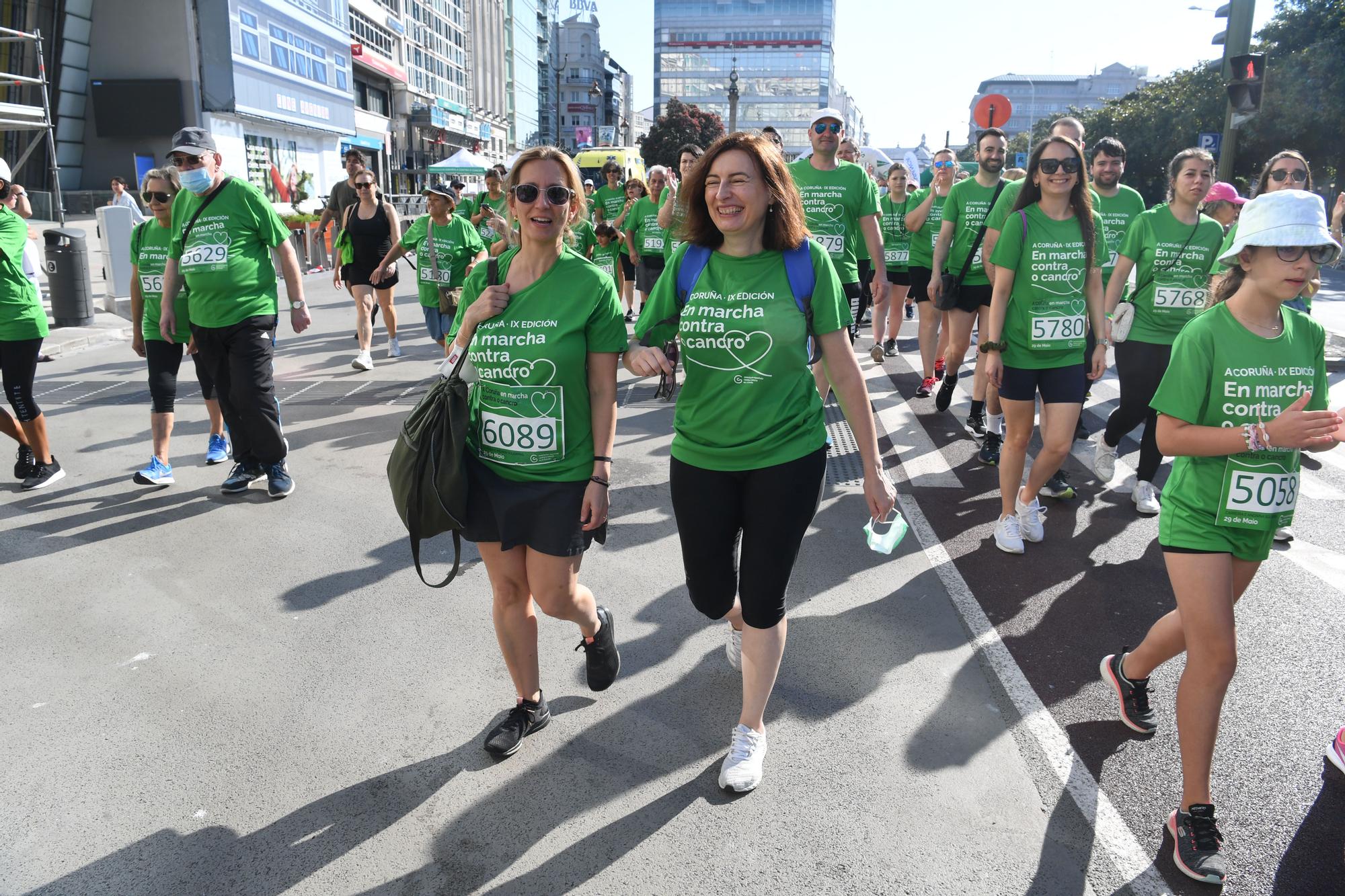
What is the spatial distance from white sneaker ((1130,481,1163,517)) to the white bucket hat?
327 centimetres

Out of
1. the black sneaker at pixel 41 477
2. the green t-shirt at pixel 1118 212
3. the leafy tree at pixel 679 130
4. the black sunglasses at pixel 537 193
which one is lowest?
the black sneaker at pixel 41 477

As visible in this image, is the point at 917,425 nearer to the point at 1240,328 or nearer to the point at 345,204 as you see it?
the point at 1240,328

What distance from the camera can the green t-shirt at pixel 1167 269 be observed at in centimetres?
564

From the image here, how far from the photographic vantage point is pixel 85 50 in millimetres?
36969

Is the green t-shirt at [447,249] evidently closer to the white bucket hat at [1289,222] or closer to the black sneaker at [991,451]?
the black sneaker at [991,451]

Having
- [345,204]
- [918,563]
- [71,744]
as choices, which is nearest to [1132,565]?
[918,563]

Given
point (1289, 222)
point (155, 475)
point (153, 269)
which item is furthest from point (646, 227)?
point (1289, 222)

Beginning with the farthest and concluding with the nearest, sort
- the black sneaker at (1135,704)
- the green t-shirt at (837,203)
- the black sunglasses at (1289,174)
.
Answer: the green t-shirt at (837,203), the black sunglasses at (1289,174), the black sneaker at (1135,704)

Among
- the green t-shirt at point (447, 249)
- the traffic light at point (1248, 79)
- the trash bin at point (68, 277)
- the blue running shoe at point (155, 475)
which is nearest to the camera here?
the blue running shoe at point (155, 475)

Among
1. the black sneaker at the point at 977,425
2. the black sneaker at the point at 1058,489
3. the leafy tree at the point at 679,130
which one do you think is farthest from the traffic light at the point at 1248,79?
the leafy tree at the point at 679,130

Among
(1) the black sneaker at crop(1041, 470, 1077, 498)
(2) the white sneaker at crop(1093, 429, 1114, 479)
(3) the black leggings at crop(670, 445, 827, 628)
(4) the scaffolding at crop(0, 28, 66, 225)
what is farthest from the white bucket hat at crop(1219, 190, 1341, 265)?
(4) the scaffolding at crop(0, 28, 66, 225)

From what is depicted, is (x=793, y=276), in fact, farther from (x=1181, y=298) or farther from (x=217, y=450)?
(x=217, y=450)

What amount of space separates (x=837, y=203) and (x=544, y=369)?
427 centimetres

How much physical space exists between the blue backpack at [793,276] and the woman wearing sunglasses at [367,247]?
290 inches
